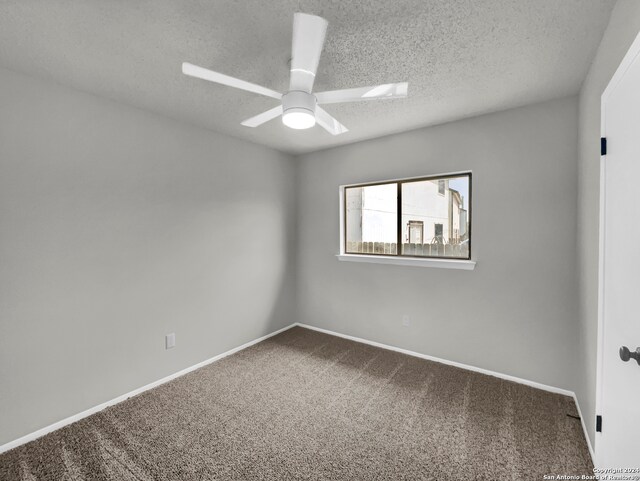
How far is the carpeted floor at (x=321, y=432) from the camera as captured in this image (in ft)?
5.42

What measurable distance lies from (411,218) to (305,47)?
2.36 metres

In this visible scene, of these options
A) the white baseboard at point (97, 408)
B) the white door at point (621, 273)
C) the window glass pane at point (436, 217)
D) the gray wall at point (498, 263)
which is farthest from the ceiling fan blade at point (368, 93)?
the white baseboard at point (97, 408)

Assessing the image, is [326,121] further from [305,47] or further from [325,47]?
[305,47]

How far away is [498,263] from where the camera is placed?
8.54 ft

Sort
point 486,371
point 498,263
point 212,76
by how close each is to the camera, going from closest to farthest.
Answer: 1. point 212,76
2. point 498,263
3. point 486,371

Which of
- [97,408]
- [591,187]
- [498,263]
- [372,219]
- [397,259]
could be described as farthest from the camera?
[372,219]

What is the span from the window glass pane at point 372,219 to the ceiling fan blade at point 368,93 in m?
1.87

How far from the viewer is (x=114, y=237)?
→ 7.52ft

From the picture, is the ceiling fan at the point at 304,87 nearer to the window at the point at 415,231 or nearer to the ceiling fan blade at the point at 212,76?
the ceiling fan blade at the point at 212,76

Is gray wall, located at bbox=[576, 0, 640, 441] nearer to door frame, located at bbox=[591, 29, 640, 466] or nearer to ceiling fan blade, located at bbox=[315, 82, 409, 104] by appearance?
door frame, located at bbox=[591, 29, 640, 466]

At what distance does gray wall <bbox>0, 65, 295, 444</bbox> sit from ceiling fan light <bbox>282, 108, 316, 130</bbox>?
1577 mm

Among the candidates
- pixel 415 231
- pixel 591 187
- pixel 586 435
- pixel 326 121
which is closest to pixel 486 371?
pixel 586 435

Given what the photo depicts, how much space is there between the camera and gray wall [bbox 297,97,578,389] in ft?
7.63

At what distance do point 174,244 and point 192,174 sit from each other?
2.29 feet
